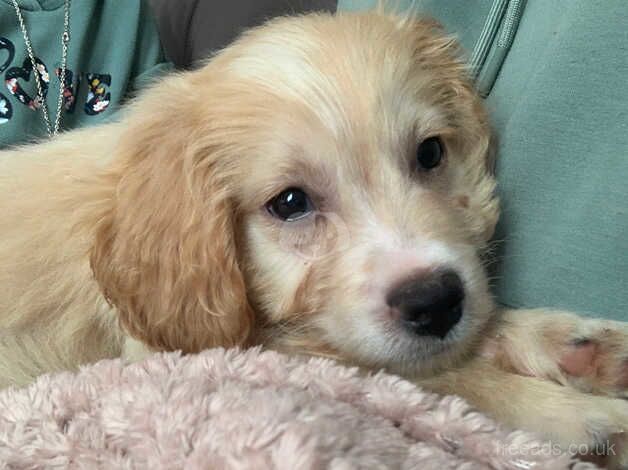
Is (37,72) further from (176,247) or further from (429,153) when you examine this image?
(429,153)

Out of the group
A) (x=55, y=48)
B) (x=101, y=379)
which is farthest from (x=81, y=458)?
(x=55, y=48)

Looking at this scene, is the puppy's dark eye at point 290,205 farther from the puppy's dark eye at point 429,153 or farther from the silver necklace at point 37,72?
the silver necklace at point 37,72

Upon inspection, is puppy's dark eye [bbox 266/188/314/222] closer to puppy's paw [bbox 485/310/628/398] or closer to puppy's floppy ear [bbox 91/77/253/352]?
puppy's floppy ear [bbox 91/77/253/352]

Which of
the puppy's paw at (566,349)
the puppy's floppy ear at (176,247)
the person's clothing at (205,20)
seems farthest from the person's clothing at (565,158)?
the person's clothing at (205,20)

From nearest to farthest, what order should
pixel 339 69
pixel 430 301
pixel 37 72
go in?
1. pixel 430 301
2. pixel 339 69
3. pixel 37 72

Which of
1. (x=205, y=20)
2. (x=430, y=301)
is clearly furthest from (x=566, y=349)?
(x=205, y=20)

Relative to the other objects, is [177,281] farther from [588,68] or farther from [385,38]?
[588,68]

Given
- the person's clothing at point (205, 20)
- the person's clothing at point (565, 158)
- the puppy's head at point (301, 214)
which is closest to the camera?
the person's clothing at point (565, 158)

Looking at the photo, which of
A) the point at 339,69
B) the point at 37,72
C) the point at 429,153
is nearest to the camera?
the point at 339,69
